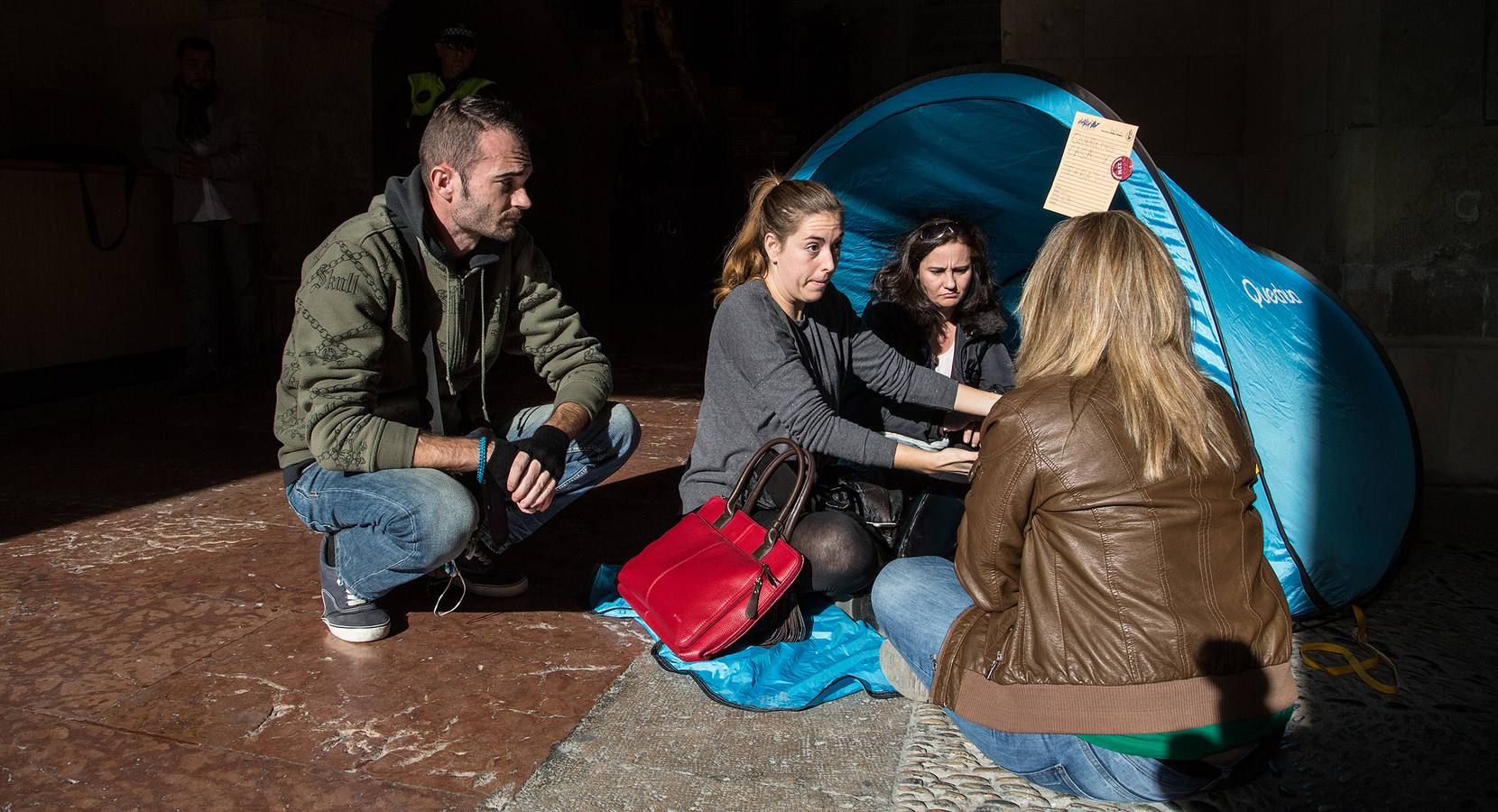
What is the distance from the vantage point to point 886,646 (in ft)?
8.06

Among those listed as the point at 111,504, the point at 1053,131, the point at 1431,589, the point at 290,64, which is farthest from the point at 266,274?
the point at 1431,589

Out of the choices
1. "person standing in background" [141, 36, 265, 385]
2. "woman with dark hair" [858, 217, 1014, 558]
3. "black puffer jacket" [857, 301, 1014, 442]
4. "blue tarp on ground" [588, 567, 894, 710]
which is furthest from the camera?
"person standing in background" [141, 36, 265, 385]

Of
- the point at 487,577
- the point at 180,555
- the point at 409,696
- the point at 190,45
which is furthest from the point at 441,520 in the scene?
the point at 190,45

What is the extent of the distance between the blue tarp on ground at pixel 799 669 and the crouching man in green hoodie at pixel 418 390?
1.80ft

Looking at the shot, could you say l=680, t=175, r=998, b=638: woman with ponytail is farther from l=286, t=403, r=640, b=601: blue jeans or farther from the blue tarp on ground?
l=286, t=403, r=640, b=601: blue jeans

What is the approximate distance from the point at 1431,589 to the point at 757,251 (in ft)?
6.89

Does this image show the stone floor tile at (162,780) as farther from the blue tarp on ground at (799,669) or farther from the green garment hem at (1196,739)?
the green garment hem at (1196,739)

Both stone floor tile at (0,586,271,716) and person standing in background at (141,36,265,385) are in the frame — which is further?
person standing in background at (141,36,265,385)

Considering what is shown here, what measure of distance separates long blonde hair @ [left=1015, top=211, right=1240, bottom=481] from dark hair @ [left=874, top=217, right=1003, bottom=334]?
1.52m

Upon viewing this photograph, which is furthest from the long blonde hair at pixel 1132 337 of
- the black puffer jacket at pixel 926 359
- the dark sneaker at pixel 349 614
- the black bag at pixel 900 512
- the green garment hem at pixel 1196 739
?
the dark sneaker at pixel 349 614

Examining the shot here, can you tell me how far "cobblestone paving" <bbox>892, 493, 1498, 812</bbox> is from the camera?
2121 mm

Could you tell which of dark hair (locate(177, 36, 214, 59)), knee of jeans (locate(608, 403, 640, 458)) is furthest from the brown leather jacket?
dark hair (locate(177, 36, 214, 59))

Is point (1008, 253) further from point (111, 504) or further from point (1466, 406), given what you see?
point (111, 504)

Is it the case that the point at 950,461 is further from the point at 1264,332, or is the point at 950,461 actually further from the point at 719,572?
the point at 1264,332
